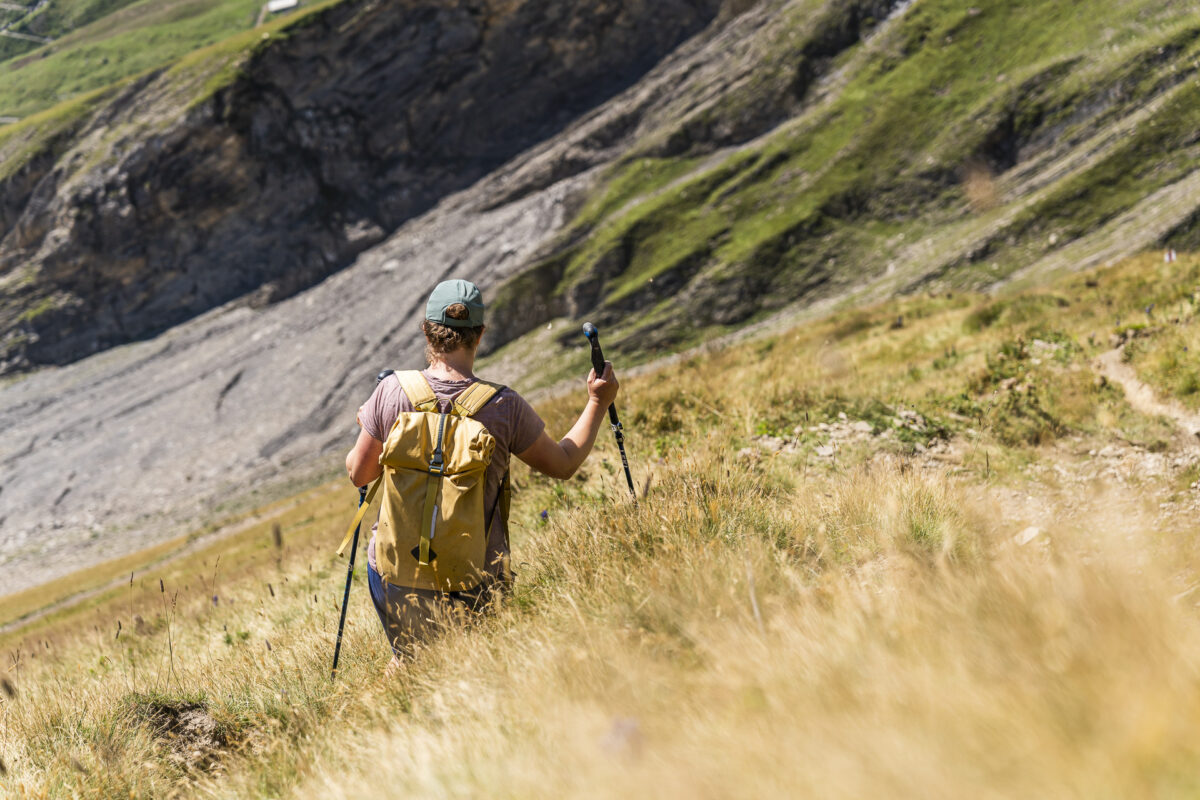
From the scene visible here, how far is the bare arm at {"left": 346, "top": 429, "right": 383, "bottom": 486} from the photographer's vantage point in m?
3.94

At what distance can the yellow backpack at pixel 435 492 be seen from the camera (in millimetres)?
3598

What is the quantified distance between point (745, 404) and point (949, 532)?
16.9 ft

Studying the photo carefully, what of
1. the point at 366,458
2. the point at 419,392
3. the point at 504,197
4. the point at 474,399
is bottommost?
the point at 366,458

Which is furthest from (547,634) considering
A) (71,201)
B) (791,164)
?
(71,201)

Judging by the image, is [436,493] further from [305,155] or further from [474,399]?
[305,155]

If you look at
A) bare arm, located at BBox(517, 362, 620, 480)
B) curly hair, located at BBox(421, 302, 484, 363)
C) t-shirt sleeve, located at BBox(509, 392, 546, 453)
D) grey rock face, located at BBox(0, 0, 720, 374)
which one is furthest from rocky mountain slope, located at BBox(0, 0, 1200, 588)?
curly hair, located at BBox(421, 302, 484, 363)

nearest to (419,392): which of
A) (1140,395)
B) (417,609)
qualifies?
(417,609)

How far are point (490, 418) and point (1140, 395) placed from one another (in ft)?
28.2

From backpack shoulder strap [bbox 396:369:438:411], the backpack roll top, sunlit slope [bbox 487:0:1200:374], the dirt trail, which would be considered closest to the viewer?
the backpack roll top

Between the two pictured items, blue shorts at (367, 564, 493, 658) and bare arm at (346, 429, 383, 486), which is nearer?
blue shorts at (367, 564, 493, 658)

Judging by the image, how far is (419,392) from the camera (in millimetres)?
3762

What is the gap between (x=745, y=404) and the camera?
29.0 feet

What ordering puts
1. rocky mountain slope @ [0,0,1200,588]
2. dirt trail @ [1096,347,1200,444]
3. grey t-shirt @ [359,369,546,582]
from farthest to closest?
rocky mountain slope @ [0,0,1200,588], dirt trail @ [1096,347,1200,444], grey t-shirt @ [359,369,546,582]

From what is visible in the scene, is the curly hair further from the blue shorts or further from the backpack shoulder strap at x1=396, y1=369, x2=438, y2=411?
the blue shorts
